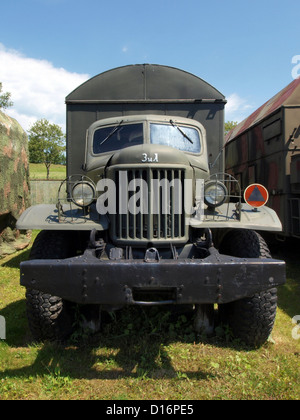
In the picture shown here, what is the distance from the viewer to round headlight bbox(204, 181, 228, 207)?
3.28 m

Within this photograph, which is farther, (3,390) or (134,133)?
(134,133)

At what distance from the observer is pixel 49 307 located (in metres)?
2.98

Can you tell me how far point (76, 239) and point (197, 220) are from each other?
1396 millimetres

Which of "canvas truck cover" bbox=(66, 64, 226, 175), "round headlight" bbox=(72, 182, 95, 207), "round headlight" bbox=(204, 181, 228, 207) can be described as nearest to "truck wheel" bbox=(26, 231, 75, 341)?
"round headlight" bbox=(72, 182, 95, 207)

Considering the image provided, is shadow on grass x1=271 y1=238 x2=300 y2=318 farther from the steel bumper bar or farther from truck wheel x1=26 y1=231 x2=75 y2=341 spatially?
truck wheel x1=26 y1=231 x2=75 y2=341

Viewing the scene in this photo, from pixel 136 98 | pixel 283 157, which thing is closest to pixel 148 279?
pixel 136 98

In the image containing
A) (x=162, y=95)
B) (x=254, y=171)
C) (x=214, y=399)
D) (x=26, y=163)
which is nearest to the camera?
(x=214, y=399)

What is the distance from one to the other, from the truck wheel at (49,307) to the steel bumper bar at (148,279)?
1.88 ft

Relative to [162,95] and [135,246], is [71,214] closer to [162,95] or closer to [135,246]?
[135,246]

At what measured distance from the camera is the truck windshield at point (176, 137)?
3.92m

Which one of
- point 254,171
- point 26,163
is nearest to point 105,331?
point 254,171

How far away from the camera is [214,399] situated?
7.85 feet

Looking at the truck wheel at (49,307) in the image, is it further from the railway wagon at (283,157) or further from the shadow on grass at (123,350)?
the railway wagon at (283,157)

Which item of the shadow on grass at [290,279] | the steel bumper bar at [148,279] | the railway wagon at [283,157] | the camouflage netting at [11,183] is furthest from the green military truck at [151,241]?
the camouflage netting at [11,183]
